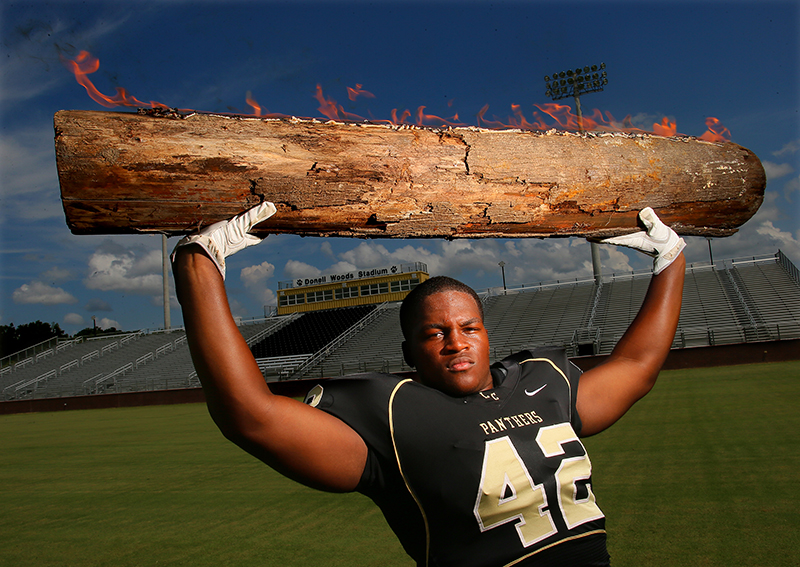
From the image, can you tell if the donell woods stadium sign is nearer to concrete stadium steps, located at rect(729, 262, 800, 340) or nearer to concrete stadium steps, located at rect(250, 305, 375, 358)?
concrete stadium steps, located at rect(250, 305, 375, 358)

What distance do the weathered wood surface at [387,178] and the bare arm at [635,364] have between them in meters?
0.32

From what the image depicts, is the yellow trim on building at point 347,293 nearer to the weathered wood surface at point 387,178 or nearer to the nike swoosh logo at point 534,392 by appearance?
the weathered wood surface at point 387,178

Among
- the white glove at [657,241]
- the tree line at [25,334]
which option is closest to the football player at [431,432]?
the white glove at [657,241]

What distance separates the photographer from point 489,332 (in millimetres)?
24438

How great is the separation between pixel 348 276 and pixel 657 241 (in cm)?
3409

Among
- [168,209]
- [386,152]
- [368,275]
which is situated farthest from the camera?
[368,275]

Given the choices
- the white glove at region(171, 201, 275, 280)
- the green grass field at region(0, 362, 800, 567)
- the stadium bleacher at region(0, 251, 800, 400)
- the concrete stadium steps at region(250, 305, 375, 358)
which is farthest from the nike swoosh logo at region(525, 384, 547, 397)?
the concrete stadium steps at region(250, 305, 375, 358)

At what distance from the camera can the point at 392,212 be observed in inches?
73.4

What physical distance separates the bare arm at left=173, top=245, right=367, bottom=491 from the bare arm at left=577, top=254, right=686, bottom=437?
840 mm

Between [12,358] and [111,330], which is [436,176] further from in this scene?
[111,330]

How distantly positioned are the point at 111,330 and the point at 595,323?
52.9 m

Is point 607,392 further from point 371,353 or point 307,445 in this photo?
point 371,353

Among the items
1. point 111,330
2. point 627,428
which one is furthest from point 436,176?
point 111,330

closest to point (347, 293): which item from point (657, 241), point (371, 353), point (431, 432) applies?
point (371, 353)
